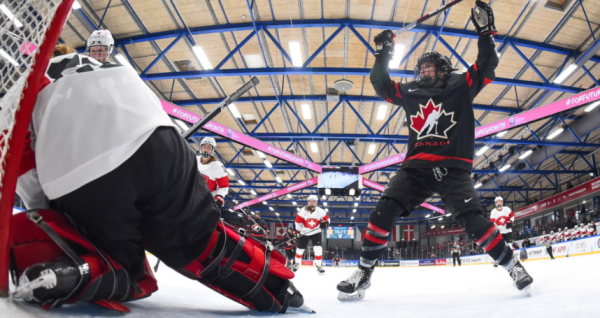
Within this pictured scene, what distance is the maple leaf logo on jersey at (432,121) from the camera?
7.01 feet

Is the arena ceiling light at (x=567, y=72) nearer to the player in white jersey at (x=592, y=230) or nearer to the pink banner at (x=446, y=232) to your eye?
the player in white jersey at (x=592, y=230)

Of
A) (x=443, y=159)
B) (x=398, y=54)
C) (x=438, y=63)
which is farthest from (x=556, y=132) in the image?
(x=443, y=159)

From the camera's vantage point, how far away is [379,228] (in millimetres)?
2174

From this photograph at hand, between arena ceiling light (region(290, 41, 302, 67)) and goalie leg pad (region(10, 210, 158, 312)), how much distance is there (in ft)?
27.2

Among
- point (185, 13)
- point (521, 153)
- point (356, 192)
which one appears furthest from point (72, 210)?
point (521, 153)

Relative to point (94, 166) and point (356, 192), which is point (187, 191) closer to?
point (94, 166)

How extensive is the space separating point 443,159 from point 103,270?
5.56 ft

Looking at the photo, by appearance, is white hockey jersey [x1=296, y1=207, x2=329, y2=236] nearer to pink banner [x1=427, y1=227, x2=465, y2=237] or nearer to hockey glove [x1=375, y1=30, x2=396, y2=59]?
hockey glove [x1=375, y1=30, x2=396, y2=59]

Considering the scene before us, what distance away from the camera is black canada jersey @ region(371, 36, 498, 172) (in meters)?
2.09

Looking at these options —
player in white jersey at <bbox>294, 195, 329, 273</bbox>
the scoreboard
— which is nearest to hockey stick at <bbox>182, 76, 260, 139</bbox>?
player in white jersey at <bbox>294, 195, 329, 273</bbox>

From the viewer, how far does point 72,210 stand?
1015mm

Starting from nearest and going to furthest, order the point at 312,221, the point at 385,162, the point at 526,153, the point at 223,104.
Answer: the point at 223,104
the point at 312,221
the point at 385,162
the point at 526,153

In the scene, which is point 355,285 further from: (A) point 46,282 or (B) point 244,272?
(A) point 46,282

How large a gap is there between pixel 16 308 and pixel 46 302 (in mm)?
68
